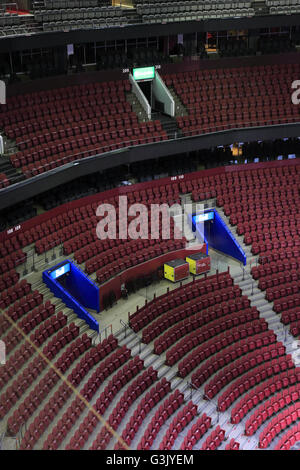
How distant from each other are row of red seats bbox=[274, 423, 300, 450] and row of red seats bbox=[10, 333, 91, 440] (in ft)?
21.1

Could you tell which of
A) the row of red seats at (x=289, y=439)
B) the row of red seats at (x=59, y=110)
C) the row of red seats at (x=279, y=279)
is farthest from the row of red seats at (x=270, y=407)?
the row of red seats at (x=59, y=110)

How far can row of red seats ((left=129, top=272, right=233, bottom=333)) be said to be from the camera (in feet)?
80.7

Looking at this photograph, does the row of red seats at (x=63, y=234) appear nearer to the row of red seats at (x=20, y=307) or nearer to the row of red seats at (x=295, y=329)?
the row of red seats at (x=20, y=307)

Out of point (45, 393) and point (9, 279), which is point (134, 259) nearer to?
point (9, 279)

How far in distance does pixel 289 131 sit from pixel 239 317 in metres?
10.2

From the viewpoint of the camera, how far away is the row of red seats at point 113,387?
61.2 feet

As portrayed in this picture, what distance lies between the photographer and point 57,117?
28.8m

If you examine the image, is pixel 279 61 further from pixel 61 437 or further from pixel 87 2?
pixel 61 437

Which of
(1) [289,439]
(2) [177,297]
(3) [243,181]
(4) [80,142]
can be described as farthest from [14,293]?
(3) [243,181]

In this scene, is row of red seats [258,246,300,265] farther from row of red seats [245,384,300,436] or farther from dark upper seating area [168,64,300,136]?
row of red seats [245,384,300,436]

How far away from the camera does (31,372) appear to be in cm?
2053

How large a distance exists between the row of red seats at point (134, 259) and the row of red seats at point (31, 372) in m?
3.19

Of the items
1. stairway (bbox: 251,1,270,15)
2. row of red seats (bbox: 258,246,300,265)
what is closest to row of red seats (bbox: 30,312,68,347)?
row of red seats (bbox: 258,246,300,265)

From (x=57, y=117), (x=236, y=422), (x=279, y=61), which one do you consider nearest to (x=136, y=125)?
(x=57, y=117)
